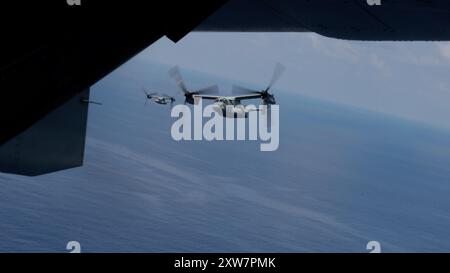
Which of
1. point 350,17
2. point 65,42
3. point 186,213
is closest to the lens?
point 65,42

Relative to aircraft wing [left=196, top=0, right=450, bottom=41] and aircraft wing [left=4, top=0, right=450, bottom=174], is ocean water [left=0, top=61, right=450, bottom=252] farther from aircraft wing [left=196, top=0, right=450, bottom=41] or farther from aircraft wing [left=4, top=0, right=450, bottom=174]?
aircraft wing [left=4, top=0, right=450, bottom=174]

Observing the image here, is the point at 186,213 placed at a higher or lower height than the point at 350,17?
higher

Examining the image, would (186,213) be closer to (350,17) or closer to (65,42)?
(350,17)

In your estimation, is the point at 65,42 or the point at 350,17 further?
the point at 350,17

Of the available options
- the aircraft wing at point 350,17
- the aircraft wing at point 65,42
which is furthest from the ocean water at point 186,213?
the aircraft wing at point 65,42

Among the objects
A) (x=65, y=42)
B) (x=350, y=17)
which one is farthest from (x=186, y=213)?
(x=65, y=42)

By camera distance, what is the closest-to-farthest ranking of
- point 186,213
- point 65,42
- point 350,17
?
point 65,42 < point 350,17 < point 186,213

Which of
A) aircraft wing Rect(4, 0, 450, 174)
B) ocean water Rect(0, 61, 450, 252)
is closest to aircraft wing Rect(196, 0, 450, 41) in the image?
aircraft wing Rect(4, 0, 450, 174)

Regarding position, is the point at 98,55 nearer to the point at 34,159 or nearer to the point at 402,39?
the point at 34,159

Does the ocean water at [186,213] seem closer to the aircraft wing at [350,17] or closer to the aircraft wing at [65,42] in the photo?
the aircraft wing at [350,17]

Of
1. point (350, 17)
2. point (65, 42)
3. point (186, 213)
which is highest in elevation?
point (186, 213)

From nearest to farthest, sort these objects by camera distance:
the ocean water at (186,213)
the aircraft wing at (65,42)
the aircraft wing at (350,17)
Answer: the aircraft wing at (65,42), the aircraft wing at (350,17), the ocean water at (186,213)
